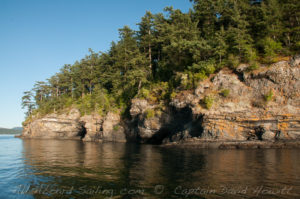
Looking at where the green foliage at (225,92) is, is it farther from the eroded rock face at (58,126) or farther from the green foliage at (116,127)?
the eroded rock face at (58,126)

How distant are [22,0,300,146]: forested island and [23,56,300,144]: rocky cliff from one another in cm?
12

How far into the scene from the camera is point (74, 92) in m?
59.5

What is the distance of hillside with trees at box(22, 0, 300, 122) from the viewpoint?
3000 cm

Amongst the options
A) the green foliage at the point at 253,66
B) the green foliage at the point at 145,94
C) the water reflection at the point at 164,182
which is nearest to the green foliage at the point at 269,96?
the green foliage at the point at 253,66

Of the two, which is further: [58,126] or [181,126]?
[58,126]

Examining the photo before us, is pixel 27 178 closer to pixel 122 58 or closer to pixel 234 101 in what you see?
pixel 234 101

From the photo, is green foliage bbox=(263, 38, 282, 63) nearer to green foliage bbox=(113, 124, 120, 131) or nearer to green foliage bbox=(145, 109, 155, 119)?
green foliage bbox=(145, 109, 155, 119)

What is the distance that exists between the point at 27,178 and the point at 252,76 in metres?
29.4

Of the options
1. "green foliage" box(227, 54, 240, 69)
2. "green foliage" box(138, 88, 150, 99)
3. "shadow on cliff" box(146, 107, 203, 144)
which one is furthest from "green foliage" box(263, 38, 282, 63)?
"green foliage" box(138, 88, 150, 99)

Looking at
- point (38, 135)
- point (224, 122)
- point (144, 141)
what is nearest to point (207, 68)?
point (224, 122)

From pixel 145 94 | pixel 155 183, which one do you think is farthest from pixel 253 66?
pixel 155 183

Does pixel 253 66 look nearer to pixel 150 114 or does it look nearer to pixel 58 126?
pixel 150 114

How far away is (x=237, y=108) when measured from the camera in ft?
88.7

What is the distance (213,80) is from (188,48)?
6.97m
